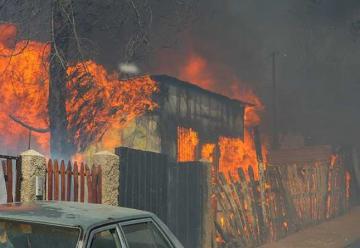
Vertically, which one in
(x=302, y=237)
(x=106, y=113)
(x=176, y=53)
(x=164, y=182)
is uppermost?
(x=176, y=53)

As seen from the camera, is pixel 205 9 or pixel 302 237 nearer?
pixel 302 237

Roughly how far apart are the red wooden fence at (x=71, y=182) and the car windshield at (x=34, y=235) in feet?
10.5

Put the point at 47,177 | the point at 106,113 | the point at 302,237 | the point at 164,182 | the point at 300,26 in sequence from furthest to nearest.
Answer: the point at 300,26, the point at 106,113, the point at 302,237, the point at 164,182, the point at 47,177

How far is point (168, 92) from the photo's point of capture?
22.1m

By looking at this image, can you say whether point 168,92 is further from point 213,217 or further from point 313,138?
point 313,138

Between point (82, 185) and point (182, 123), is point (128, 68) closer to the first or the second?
point (182, 123)

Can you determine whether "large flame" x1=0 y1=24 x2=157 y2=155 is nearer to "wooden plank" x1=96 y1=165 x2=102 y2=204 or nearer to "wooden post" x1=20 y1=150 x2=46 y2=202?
"wooden plank" x1=96 y1=165 x2=102 y2=204

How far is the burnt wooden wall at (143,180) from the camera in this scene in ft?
27.4

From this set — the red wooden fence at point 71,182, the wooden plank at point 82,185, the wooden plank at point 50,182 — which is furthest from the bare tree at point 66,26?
the wooden plank at point 50,182

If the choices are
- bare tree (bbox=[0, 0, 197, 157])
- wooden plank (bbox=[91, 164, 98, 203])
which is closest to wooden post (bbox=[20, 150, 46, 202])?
wooden plank (bbox=[91, 164, 98, 203])

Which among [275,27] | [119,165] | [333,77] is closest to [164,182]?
[119,165]

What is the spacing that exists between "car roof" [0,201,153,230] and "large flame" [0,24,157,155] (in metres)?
11.8

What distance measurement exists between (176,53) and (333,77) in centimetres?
1456

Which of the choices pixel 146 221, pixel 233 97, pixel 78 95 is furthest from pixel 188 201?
pixel 233 97
